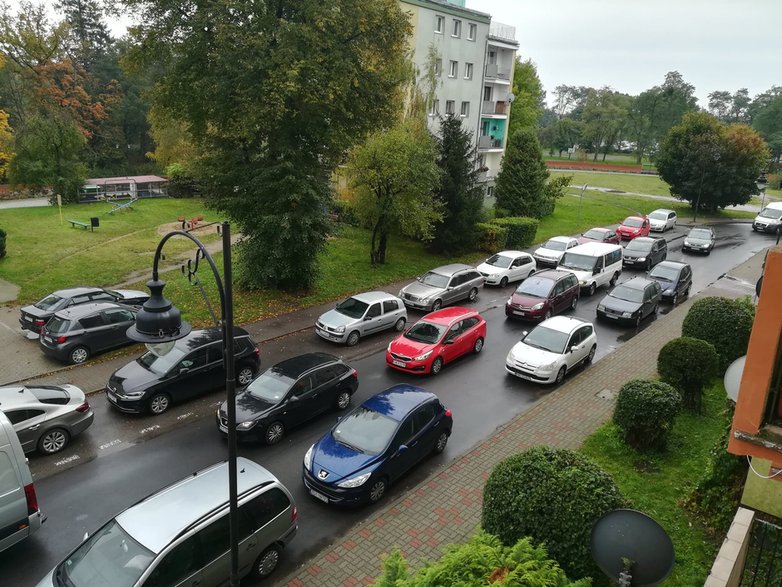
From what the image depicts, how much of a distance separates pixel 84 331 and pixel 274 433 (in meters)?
7.64

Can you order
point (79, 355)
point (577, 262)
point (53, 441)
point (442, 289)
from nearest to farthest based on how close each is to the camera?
point (53, 441) < point (79, 355) < point (442, 289) < point (577, 262)

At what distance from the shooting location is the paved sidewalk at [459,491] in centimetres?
870

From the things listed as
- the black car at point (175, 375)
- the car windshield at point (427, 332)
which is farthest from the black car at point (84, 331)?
the car windshield at point (427, 332)

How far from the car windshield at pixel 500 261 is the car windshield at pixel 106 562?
21.5 m

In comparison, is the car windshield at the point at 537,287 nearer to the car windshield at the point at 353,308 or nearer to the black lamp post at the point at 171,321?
the car windshield at the point at 353,308

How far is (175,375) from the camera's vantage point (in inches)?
529

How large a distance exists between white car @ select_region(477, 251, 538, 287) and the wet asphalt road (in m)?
7.13

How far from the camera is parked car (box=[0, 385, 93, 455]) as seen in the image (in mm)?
10875

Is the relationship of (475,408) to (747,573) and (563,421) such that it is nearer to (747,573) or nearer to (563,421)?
(563,421)

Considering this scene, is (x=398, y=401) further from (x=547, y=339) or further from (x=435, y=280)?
(x=435, y=280)

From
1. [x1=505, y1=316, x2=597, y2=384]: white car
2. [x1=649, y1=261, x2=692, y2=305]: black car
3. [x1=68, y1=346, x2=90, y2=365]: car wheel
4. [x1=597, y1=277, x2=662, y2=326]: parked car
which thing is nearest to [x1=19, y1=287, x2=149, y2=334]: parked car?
[x1=68, y1=346, x2=90, y2=365]: car wheel

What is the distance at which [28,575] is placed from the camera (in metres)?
8.26

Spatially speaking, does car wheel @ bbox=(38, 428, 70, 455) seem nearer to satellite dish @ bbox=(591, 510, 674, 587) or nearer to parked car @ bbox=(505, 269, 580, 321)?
satellite dish @ bbox=(591, 510, 674, 587)

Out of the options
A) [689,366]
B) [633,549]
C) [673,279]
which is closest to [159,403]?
[633,549]
